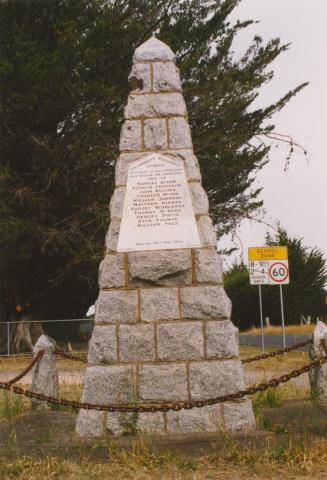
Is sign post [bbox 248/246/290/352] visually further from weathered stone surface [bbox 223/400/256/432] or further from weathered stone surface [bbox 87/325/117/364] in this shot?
weathered stone surface [bbox 87/325/117/364]

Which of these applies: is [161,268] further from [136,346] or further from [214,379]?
[214,379]

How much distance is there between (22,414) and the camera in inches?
291

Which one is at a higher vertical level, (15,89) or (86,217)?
(15,89)

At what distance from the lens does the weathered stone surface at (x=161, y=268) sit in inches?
248

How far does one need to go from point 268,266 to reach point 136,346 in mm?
12094

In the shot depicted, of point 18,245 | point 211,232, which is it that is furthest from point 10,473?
point 18,245

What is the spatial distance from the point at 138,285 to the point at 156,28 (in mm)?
14956

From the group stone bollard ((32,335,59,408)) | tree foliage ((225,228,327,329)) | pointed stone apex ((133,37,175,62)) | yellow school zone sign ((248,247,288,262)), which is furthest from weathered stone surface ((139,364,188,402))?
tree foliage ((225,228,327,329))

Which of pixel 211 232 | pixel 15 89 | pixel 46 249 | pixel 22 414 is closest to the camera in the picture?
pixel 211 232

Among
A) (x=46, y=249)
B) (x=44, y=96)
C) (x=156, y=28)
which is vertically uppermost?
(x=156, y=28)

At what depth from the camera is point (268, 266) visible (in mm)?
17875

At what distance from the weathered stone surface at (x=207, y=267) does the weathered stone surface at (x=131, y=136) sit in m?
1.23

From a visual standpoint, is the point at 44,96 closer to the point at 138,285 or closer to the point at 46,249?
the point at 46,249

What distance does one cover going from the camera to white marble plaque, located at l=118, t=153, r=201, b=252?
6.39 meters
